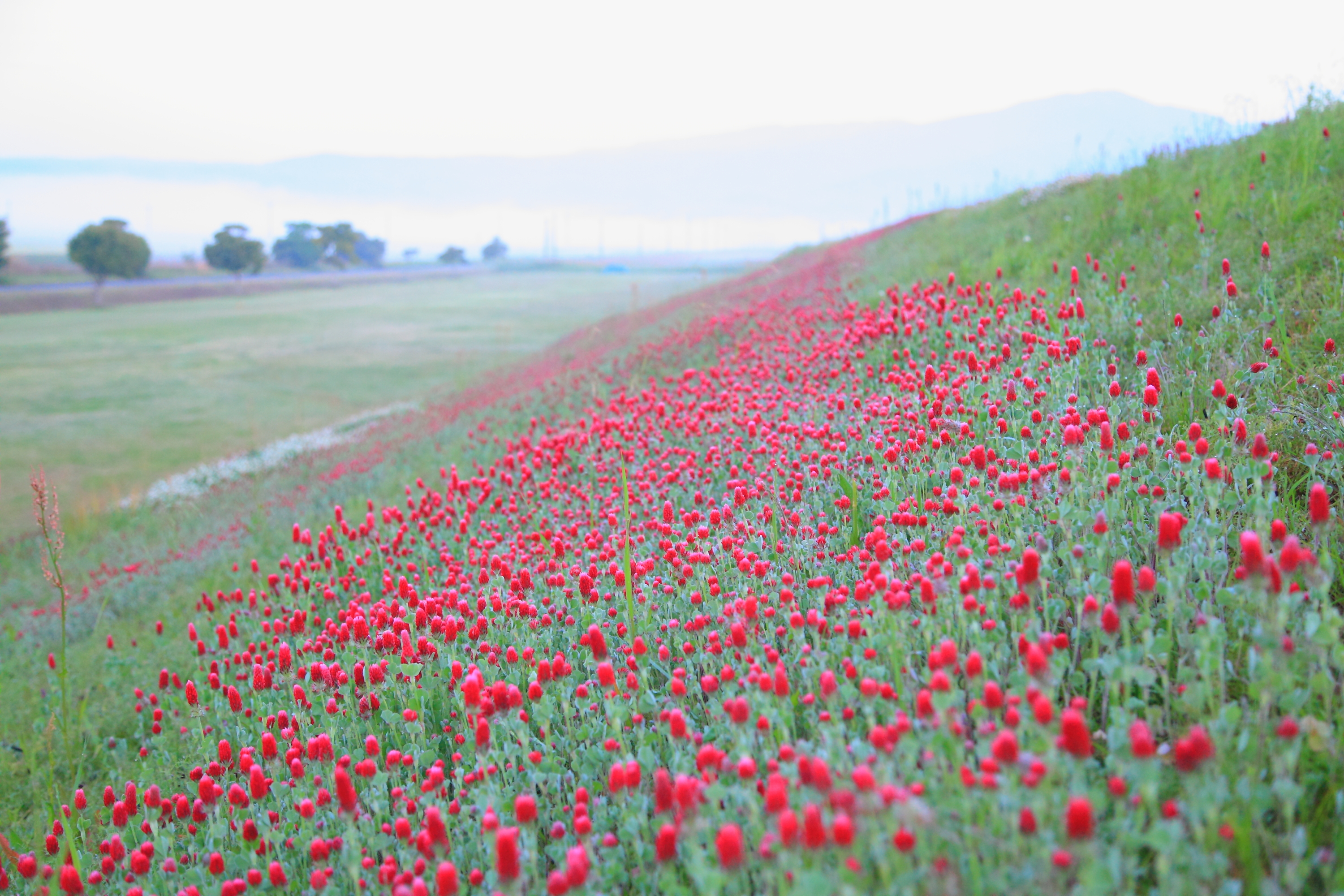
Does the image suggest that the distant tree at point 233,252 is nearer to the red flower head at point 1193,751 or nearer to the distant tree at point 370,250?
the distant tree at point 370,250

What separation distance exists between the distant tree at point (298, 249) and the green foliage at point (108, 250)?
37.4m

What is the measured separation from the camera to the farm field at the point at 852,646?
6.85ft

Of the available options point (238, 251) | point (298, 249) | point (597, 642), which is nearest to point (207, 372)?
point (597, 642)

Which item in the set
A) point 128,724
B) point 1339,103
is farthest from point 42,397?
point 1339,103

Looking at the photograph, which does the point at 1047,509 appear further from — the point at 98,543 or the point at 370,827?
the point at 98,543

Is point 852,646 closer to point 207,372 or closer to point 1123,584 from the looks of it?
point 1123,584

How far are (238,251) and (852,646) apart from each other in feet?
247

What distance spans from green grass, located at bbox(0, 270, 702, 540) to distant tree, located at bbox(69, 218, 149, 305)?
5.23 meters

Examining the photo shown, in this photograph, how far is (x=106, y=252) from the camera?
49.1 m

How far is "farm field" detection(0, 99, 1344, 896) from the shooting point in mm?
2088

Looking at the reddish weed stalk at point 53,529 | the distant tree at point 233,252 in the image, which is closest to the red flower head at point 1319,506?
the reddish weed stalk at point 53,529

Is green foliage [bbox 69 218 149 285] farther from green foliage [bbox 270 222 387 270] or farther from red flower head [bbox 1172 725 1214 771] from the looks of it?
red flower head [bbox 1172 725 1214 771]

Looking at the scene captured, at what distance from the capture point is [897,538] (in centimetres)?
352

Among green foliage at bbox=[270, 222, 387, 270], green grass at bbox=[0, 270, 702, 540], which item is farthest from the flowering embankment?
green foliage at bbox=[270, 222, 387, 270]
